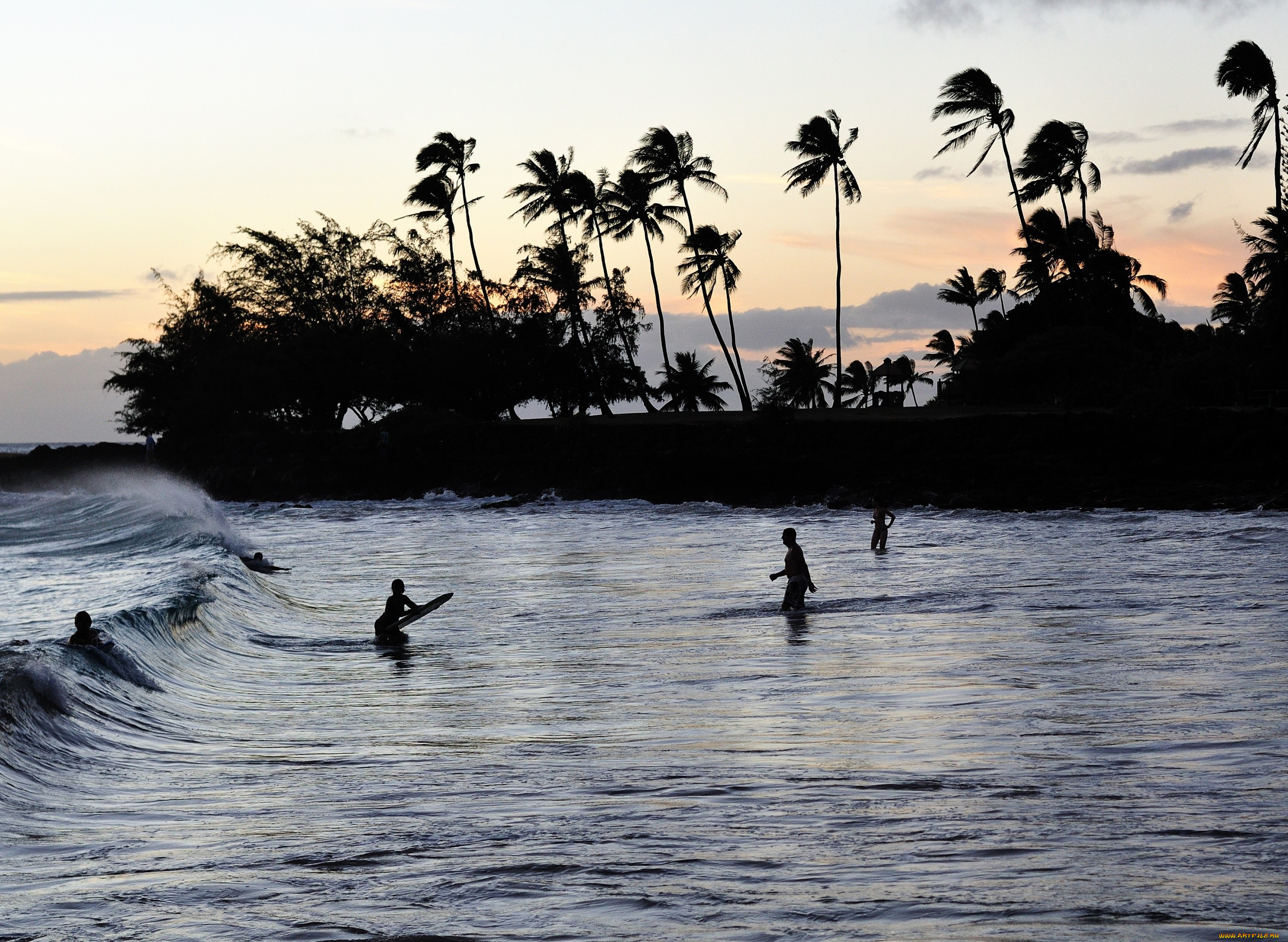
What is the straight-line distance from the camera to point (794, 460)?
41781mm

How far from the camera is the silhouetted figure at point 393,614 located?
553 inches

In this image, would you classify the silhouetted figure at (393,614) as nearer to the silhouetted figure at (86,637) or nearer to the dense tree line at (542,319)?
the silhouetted figure at (86,637)

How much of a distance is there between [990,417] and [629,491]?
1309 centimetres

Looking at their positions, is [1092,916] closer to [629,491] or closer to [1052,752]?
[1052,752]

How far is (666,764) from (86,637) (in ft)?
24.0

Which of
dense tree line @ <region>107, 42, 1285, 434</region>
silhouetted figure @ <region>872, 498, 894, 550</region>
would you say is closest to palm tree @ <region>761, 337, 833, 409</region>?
dense tree line @ <region>107, 42, 1285, 434</region>

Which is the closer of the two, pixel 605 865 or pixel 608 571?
pixel 605 865

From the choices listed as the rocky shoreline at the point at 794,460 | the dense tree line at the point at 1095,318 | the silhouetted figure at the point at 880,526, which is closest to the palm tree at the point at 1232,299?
the dense tree line at the point at 1095,318

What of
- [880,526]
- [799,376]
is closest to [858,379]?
[799,376]

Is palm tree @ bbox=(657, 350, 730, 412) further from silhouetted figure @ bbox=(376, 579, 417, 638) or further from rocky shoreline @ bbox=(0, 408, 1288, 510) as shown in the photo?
silhouetted figure @ bbox=(376, 579, 417, 638)

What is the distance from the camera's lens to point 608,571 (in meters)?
21.3

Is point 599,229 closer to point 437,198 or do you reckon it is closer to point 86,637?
point 437,198

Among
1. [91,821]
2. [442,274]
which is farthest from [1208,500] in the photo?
[442,274]

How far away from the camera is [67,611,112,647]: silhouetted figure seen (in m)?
12.0
